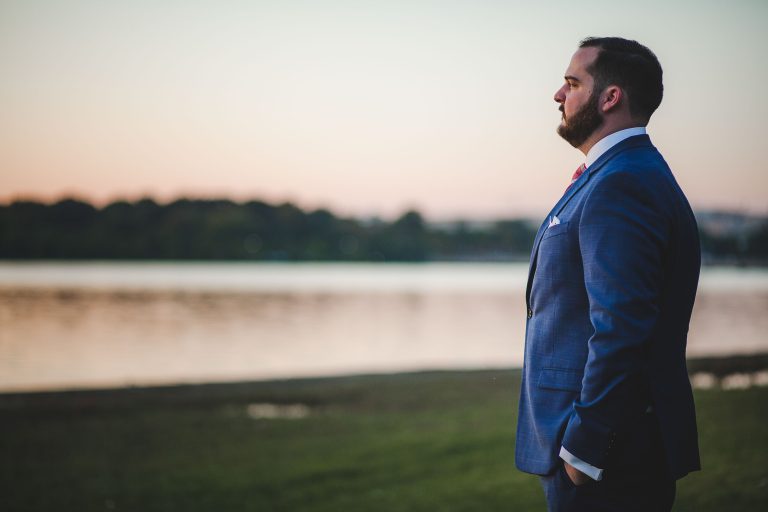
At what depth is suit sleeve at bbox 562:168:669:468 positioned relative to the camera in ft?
6.51

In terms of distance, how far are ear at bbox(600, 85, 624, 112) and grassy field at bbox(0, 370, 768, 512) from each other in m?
4.83

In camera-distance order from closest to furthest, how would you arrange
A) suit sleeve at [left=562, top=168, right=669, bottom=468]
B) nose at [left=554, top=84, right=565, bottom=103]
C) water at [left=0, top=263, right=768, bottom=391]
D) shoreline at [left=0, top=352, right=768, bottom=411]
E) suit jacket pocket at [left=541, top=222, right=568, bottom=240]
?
1. suit sleeve at [left=562, top=168, right=669, bottom=468]
2. suit jacket pocket at [left=541, top=222, right=568, bottom=240]
3. nose at [left=554, top=84, right=565, bottom=103]
4. shoreline at [left=0, top=352, right=768, bottom=411]
5. water at [left=0, top=263, right=768, bottom=391]

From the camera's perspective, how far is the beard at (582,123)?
2.31 metres

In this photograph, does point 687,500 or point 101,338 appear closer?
point 687,500

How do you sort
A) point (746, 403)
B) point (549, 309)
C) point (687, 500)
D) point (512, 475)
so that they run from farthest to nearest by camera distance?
point (746, 403) → point (512, 475) → point (687, 500) → point (549, 309)

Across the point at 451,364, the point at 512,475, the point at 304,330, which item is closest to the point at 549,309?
the point at 512,475

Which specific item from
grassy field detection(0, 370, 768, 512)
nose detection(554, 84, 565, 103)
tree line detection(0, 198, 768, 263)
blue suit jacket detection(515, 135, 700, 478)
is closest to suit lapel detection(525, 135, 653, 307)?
blue suit jacket detection(515, 135, 700, 478)

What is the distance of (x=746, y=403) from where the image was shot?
11484mm

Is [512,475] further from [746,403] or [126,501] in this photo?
[746,403]

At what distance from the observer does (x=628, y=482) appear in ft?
6.99

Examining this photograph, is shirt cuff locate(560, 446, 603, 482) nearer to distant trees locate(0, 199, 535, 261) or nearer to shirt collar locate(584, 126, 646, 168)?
shirt collar locate(584, 126, 646, 168)

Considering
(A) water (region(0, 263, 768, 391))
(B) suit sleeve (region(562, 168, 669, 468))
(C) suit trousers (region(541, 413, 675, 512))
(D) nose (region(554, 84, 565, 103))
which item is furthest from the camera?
(A) water (region(0, 263, 768, 391))

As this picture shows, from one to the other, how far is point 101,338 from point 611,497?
3661cm

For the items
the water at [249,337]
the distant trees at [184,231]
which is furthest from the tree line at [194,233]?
the water at [249,337]
